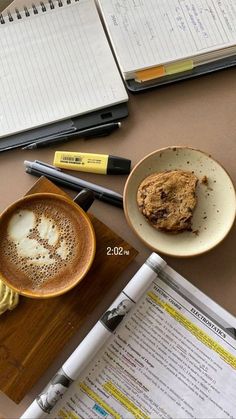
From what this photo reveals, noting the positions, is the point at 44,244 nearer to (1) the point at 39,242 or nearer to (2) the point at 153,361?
(1) the point at 39,242

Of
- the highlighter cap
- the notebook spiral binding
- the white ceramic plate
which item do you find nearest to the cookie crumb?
the white ceramic plate

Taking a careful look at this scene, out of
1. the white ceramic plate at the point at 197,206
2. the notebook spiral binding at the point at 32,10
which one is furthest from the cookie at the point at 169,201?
the notebook spiral binding at the point at 32,10

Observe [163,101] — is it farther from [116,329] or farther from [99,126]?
[116,329]

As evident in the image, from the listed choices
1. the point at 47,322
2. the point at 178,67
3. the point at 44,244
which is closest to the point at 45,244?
the point at 44,244

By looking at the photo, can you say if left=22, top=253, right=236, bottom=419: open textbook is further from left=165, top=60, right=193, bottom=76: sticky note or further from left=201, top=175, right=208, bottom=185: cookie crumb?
left=165, top=60, right=193, bottom=76: sticky note

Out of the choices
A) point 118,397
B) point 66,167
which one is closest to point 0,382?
point 118,397

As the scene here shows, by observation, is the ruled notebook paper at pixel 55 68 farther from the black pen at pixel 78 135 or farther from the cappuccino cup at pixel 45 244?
the cappuccino cup at pixel 45 244
